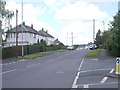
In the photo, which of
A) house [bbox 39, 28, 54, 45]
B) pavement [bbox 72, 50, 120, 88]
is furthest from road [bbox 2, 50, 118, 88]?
house [bbox 39, 28, 54, 45]

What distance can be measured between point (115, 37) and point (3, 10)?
16.0 meters

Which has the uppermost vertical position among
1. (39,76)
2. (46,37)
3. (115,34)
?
(46,37)

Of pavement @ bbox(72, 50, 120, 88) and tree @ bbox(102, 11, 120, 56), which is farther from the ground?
tree @ bbox(102, 11, 120, 56)

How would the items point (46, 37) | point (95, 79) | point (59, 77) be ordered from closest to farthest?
point (95, 79)
point (59, 77)
point (46, 37)

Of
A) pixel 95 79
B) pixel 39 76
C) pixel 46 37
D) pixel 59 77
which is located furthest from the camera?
pixel 46 37

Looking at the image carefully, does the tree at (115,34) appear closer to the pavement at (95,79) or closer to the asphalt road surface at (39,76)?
the asphalt road surface at (39,76)

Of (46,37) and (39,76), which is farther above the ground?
(46,37)

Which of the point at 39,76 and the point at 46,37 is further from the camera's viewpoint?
the point at 46,37

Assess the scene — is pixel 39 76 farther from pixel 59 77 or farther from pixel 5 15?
pixel 5 15

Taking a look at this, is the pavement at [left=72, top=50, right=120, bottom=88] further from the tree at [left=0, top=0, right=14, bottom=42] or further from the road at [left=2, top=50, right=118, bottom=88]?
the tree at [left=0, top=0, right=14, bottom=42]

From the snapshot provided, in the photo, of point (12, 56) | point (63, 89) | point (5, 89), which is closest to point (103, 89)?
point (63, 89)

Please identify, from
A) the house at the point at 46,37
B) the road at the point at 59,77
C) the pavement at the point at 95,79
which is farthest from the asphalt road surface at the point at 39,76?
the house at the point at 46,37

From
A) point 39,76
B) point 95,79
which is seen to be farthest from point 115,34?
point 95,79

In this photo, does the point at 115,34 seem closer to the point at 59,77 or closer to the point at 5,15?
the point at 5,15
